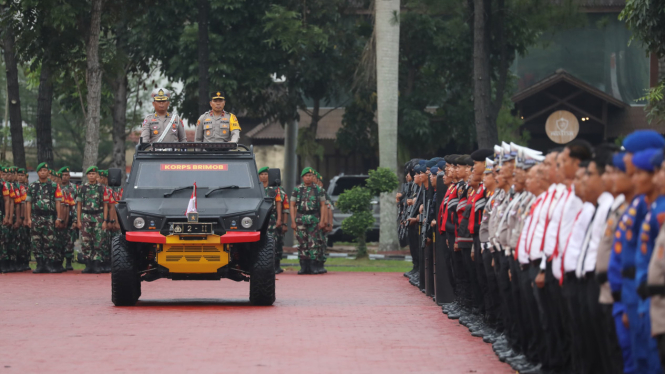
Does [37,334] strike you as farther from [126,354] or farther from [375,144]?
[375,144]

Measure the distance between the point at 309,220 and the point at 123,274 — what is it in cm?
809

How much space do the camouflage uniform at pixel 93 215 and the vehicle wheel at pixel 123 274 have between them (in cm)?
708

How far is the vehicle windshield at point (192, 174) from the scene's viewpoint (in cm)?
1523

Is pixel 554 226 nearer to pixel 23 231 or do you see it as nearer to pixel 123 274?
pixel 123 274

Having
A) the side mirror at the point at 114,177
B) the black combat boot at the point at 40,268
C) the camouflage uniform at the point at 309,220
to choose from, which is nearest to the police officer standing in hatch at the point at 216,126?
the side mirror at the point at 114,177

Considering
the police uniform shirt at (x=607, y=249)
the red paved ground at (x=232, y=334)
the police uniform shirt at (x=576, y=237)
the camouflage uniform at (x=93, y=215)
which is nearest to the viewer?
the police uniform shirt at (x=607, y=249)

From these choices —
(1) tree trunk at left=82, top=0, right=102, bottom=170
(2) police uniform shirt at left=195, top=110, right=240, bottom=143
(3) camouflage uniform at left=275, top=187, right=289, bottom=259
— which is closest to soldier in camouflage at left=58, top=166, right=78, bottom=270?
(1) tree trunk at left=82, top=0, right=102, bottom=170

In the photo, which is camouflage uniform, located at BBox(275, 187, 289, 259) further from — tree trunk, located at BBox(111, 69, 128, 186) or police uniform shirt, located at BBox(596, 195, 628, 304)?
police uniform shirt, located at BBox(596, 195, 628, 304)

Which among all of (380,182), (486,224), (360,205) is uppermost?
(380,182)

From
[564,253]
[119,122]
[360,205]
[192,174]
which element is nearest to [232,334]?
[192,174]

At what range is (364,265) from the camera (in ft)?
80.7

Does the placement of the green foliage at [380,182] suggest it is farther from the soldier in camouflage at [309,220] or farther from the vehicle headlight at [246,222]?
the vehicle headlight at [246,222]

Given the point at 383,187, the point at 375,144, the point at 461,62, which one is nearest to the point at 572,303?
the point at 383,187

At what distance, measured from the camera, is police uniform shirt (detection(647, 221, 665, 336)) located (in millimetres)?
6094
